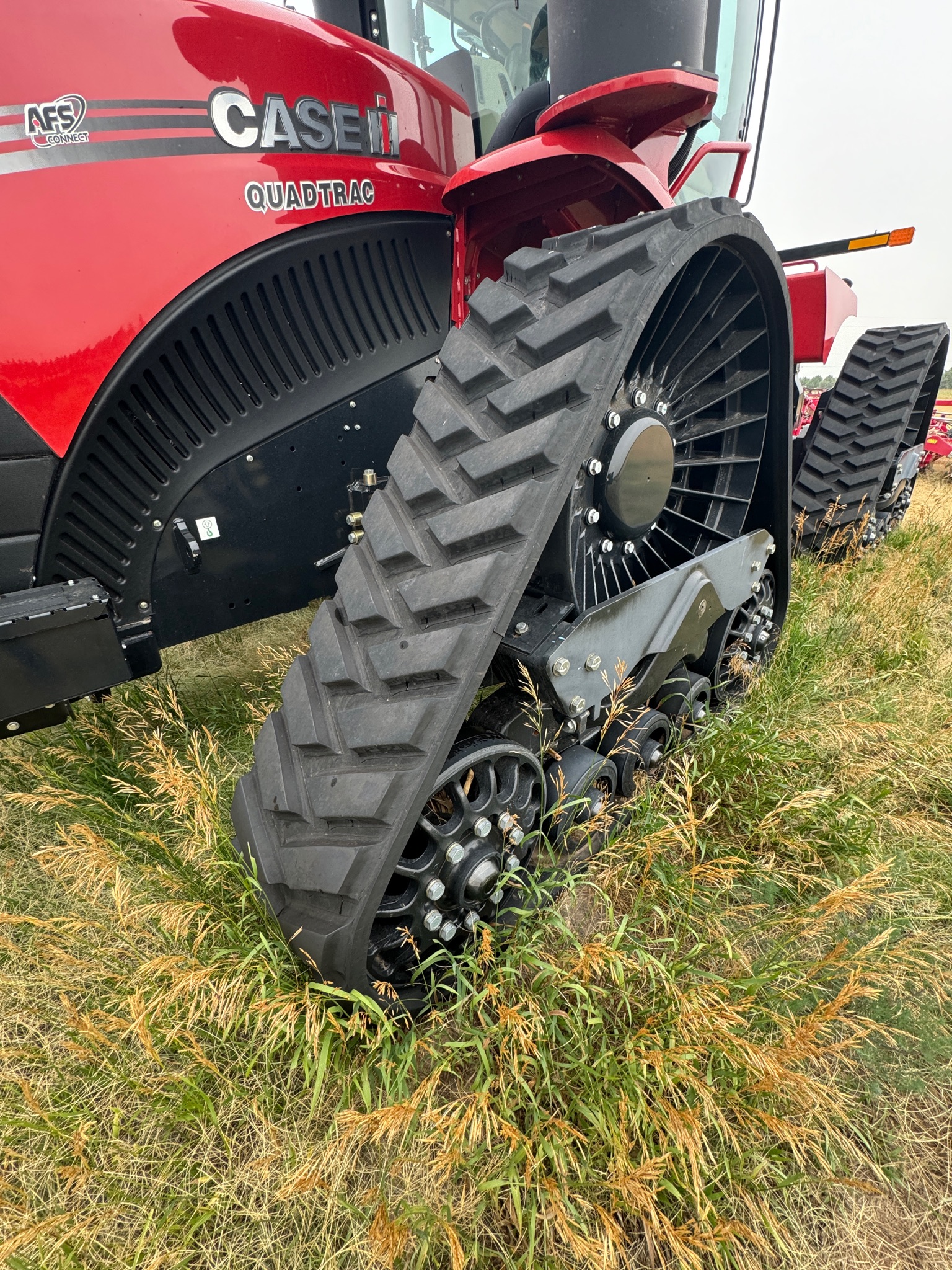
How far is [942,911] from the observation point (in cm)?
179

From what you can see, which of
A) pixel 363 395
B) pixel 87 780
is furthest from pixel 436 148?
pixel 87 780

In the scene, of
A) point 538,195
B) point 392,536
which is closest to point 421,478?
point 392,536

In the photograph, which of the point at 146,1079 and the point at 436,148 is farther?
the point at 436,148

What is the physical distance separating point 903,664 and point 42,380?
3.15m

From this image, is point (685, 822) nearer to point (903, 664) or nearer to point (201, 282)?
point (201, 282)

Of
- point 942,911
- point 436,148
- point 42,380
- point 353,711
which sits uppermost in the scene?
point 436,148

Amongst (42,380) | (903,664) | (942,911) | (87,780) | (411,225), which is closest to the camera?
(42,380)

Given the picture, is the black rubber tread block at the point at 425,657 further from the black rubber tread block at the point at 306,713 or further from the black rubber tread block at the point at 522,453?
the black rubber tread block at the point at 522,453

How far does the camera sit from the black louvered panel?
1537 millimetres

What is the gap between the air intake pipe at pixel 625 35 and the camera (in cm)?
160

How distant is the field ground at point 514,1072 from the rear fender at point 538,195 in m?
1.59

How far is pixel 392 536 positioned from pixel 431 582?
15 centimetres

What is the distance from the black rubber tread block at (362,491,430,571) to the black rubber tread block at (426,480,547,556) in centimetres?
5

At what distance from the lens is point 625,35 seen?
5.28 ft
